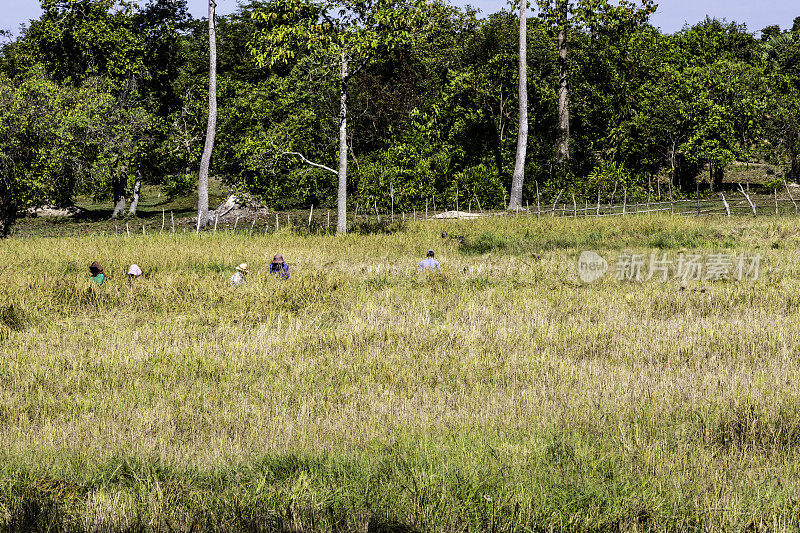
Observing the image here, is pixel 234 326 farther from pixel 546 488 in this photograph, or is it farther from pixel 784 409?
pixel 784 409

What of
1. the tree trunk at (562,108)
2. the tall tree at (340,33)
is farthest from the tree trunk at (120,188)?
the tree trunk at (562,108)

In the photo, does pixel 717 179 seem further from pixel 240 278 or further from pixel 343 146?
pixel 240 278

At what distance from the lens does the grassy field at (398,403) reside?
465 cm

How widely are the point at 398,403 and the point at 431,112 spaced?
112 ft

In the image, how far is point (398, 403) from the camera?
22.8 feet

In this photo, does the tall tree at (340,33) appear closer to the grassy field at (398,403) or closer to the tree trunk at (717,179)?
the grassy field at (398,403)

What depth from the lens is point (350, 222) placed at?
27.7 meters

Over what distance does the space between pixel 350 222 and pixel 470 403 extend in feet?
69.8

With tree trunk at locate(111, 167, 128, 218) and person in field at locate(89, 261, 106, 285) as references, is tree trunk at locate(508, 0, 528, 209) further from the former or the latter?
tree trunk at locate(111, 167, 128, 218)

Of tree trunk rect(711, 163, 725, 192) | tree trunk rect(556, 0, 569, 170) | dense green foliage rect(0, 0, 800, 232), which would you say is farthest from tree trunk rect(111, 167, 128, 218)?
tree trunk rect(711, 163, 725, 192)

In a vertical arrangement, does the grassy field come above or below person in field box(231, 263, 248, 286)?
below

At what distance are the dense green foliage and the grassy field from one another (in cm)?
2094

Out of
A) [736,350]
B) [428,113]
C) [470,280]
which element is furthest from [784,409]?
[428,113]

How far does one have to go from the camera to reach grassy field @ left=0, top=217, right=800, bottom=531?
→ 4.65m
